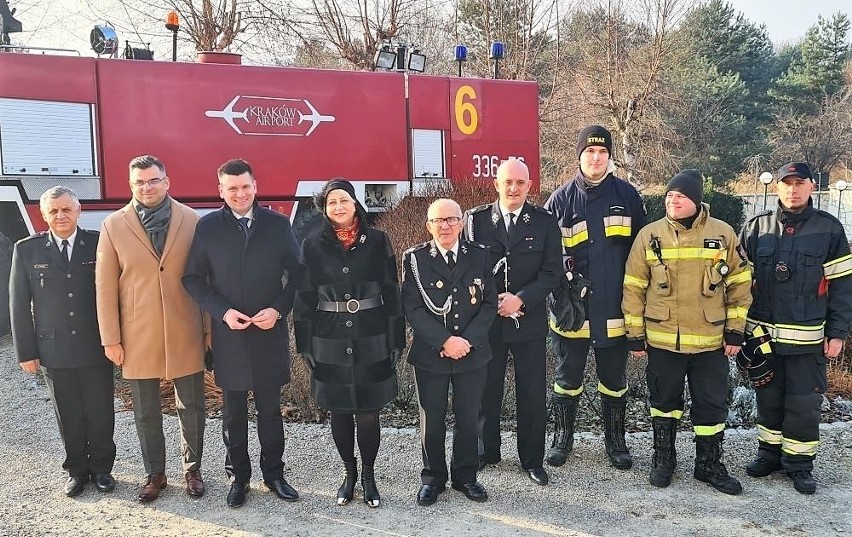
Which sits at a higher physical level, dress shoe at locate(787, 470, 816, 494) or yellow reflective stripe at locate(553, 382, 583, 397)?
yellow reflective stripe at locate(553, 382, 583, 397)

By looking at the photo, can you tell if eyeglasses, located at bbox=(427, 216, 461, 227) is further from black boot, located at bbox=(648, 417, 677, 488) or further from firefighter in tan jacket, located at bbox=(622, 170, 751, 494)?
black boot, located at bbox=(648, 417, 677, 488)

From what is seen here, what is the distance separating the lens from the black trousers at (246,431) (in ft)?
12.6

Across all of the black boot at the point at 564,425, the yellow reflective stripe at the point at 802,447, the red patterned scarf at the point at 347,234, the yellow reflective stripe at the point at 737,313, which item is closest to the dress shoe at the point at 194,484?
the red patterned scarf at the point at 347,234

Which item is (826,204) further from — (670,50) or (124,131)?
(124,131)

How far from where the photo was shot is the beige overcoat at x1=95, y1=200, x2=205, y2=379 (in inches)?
149

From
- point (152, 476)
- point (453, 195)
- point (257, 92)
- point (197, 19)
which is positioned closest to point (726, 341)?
point (152, 476)

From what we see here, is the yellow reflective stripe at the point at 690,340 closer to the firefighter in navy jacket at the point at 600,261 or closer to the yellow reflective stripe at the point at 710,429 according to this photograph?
the firefighter in navy jacket at the point at 600,261

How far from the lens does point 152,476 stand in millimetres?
3945

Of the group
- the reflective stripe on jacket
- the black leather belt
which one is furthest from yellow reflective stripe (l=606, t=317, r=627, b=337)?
the black leather belt

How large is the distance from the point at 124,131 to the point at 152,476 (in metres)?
4.88

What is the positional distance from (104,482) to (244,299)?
141 centimetres

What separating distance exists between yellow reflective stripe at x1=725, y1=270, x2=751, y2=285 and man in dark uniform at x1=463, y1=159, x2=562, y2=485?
0.93 meters

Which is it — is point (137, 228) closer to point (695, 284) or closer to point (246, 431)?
point (246, 431)

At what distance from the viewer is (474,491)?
3840 millimetres
